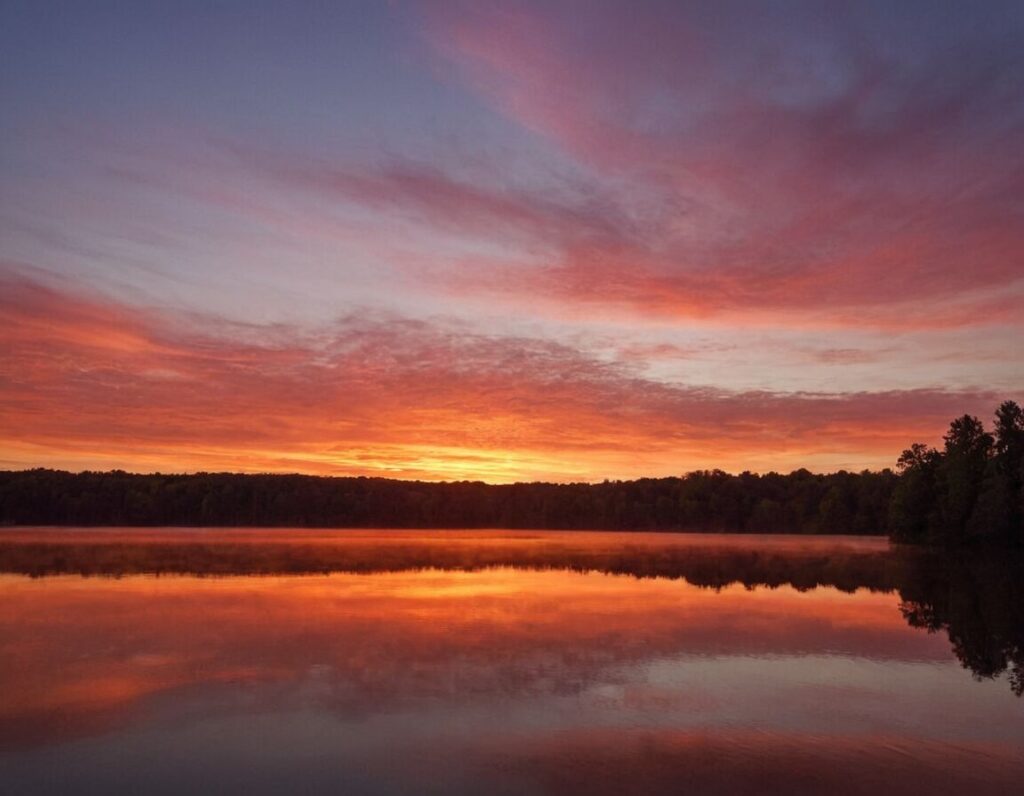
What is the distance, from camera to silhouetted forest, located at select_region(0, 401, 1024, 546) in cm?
7606

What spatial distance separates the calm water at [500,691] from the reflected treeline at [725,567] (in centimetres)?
38

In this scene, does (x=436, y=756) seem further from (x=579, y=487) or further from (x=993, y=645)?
(x=579, y=487)

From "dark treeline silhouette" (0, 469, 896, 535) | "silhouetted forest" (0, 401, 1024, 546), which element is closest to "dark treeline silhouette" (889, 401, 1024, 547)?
"silhouetted forest" (0, 401, 1024, 546)

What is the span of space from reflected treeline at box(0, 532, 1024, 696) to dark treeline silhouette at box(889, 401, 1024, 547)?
478 centimetres

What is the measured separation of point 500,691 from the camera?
47.7 ft

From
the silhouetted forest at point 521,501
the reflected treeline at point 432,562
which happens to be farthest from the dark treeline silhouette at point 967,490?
the reflected treeline at point 432,562

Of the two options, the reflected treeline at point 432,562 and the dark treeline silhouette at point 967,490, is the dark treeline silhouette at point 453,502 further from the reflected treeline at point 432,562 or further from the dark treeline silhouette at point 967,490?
the reflected treeline at point 432,562

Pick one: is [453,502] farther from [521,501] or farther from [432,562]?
[432,562]

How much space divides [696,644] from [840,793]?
996 cm

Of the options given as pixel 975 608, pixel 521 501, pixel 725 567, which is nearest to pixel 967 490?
pixel 725 567

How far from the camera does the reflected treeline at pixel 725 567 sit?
80.4 feet

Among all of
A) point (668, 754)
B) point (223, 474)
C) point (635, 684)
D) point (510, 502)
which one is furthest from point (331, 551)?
point (510, 502)

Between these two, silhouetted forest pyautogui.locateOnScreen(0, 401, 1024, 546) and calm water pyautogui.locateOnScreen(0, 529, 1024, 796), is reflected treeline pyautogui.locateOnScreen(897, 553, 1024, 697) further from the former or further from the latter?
silhouetted forest pyautogui.locateOnScreen(0, 401, 1024, 546)

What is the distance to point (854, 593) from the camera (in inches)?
1287
